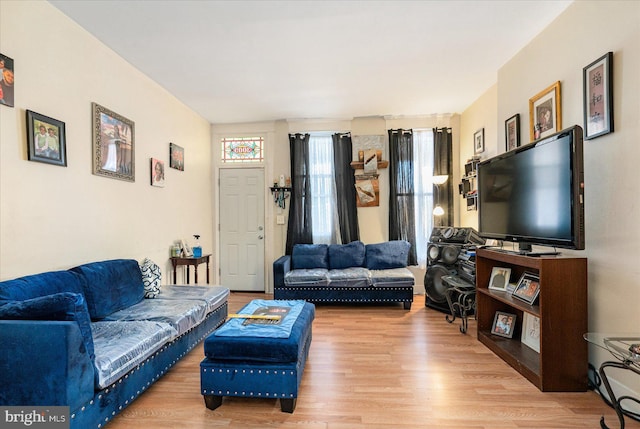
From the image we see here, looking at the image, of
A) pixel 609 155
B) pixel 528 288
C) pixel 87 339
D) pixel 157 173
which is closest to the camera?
pixel 87 339

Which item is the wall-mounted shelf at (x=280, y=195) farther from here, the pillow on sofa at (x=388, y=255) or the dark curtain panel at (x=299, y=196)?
the pillow on sofa at (x=388, y=255)

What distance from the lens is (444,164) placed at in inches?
193

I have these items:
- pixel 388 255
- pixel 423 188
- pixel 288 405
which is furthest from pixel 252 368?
pixel 423 188

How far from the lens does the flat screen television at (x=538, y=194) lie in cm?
201

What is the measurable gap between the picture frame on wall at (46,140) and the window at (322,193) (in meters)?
3.23

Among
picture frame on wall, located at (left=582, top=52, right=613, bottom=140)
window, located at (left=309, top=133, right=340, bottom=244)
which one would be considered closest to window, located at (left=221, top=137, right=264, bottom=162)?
window, located at (left=309, top=133, right=340, bottom=244)

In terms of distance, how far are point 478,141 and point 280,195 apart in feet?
9.80

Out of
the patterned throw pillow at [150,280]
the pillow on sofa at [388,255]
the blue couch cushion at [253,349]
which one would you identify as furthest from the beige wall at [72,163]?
the pillow on sofa at [388,255]

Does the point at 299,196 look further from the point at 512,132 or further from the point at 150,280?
the point at 512,132

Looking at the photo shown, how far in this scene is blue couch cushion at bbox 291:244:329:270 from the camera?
15.2ft

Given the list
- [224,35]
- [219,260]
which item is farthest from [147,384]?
[219,260]

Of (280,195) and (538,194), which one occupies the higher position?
(280,195)

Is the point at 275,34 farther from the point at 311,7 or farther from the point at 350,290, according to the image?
the point at 350,290

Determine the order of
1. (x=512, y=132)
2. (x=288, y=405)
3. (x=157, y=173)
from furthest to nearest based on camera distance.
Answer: (x=157, y=173) < (x=512, y=132) < (x=288, y=405)
